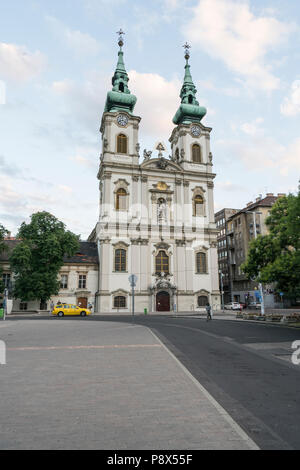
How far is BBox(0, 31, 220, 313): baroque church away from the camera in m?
43.5

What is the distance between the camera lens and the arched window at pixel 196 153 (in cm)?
5191

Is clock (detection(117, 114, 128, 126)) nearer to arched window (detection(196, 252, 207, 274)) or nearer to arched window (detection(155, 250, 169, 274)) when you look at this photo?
arched window (detection(155, 250, 169, 274))

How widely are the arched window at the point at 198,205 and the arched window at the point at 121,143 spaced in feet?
41.9

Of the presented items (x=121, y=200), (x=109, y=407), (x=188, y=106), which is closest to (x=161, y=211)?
(x=121, y=200)

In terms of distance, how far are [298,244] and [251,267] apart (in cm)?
509

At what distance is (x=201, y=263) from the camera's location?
156 ft

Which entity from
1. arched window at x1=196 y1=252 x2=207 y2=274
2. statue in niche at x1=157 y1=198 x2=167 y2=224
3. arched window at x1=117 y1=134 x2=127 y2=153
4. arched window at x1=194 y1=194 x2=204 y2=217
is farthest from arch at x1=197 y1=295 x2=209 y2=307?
arched window at x1=117 y1=134 x2=127 y2=153

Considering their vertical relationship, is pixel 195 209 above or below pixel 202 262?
above

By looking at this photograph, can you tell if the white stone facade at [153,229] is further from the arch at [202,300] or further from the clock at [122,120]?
the clock at [122,120]

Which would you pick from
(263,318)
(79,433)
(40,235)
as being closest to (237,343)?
(79,433)

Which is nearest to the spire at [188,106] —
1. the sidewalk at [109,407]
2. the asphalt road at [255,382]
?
the asphalt road at [255,382]

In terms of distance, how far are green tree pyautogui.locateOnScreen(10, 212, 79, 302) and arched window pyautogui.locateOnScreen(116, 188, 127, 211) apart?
26.9 feet
